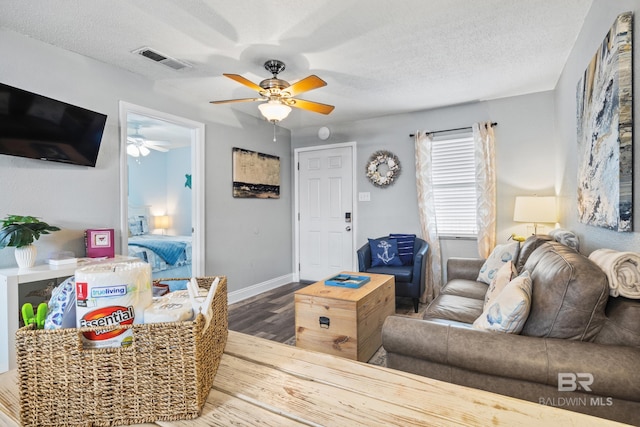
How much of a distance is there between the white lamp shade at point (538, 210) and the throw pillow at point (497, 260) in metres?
0.55

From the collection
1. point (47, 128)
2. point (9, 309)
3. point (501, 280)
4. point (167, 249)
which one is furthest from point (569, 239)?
point (167, 249)

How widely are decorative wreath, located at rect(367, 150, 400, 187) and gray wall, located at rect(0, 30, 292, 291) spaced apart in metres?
1.72

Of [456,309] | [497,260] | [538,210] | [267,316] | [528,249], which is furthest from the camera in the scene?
[267,316]

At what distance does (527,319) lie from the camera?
1.55 m

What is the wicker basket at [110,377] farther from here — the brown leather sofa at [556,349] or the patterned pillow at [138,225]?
the patterned pillow at [138,225]

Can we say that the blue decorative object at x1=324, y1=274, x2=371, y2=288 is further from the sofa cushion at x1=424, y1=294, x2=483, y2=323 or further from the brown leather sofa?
the brown leather sofa

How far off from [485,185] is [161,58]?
12.0 feet

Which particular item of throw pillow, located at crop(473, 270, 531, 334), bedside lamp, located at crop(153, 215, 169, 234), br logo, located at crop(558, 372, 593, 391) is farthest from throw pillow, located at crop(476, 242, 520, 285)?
bedside lamp, located at crop(153, 215, 169, 234)

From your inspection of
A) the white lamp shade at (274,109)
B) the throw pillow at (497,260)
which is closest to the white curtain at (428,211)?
the throw pillow at (497,260)

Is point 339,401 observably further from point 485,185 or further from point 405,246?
point 485,185

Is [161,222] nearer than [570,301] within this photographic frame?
No

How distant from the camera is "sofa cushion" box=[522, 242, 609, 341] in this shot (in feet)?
4.45

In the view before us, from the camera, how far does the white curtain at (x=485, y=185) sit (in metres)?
3.96

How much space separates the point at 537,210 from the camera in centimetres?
337
